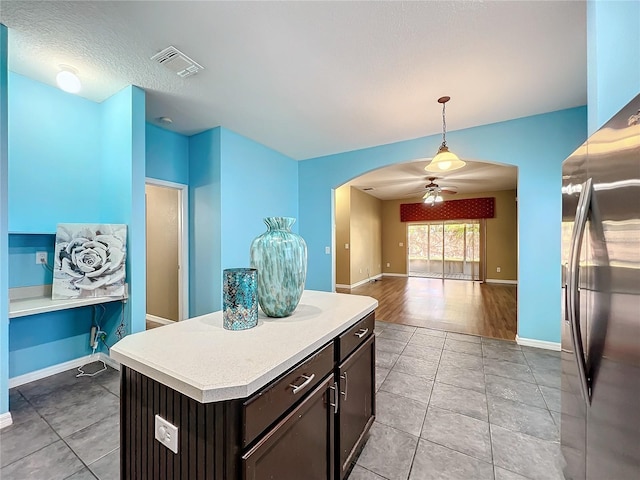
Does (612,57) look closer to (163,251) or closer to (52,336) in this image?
(52,336)

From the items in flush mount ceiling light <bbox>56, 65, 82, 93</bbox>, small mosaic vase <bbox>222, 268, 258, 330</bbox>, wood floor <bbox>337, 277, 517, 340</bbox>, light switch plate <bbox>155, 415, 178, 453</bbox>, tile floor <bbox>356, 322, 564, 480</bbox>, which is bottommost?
tile floor <bbox>356, 322, 564, 480</bbox>

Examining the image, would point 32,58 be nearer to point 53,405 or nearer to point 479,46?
point 53,405

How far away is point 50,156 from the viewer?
2.46 meters

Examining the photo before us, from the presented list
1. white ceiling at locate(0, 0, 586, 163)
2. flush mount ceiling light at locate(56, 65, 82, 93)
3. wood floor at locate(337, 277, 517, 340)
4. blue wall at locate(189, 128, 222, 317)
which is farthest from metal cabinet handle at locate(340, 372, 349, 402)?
flush mount ceiling light at locate(56, 65, 82, 93)

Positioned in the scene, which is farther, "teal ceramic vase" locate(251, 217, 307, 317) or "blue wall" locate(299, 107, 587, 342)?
"blue wall" locate(299, 107, 587, 342)

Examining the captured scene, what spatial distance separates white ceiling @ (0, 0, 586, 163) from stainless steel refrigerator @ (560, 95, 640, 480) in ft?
4.45

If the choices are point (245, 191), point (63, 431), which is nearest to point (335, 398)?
point (63, 431)

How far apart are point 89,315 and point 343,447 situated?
296cm

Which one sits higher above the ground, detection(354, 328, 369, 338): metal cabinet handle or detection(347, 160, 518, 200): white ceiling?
detection(347, 160, 518, 200): white ceiling

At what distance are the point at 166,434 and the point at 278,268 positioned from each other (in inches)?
26.9

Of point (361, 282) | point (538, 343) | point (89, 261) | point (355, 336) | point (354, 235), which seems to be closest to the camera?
point (355, 336)

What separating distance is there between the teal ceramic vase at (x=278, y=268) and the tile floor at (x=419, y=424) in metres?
1.04

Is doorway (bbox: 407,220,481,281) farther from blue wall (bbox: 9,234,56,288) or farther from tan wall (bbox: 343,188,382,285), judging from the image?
blue wall (bbox: 9,234,56,288)

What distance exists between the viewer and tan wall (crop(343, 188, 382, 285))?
7199mm
